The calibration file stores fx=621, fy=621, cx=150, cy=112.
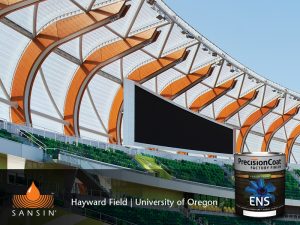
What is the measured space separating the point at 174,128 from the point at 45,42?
13305 millimetres

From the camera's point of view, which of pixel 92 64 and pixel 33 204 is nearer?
pixel 33 204

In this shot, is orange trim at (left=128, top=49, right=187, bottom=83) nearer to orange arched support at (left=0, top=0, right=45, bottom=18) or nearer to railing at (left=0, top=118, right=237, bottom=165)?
railing at (left=0, top=118, right=237, bottom=165)

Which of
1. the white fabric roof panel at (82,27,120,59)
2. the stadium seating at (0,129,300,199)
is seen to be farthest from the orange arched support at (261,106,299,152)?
the white fabric roof panel at (82,27,120,59)

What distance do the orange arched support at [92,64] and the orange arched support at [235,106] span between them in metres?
25.4

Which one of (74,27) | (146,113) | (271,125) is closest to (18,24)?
(74,27)

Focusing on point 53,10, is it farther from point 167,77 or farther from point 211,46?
point 167,77

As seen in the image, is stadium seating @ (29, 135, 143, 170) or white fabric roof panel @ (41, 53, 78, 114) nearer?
stadium seating @ (29, 135, 143, 170)

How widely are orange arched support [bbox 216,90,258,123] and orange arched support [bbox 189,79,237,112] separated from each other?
512cm

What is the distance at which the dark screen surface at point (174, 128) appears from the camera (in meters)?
46.7

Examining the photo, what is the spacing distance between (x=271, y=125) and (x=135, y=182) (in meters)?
47.5

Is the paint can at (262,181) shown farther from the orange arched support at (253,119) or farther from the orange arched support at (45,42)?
the orange arched support at (253,119)

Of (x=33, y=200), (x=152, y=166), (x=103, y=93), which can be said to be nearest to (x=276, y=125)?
(x=103, y=93)

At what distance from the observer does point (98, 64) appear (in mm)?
50719

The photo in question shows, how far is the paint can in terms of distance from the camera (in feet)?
83.9
